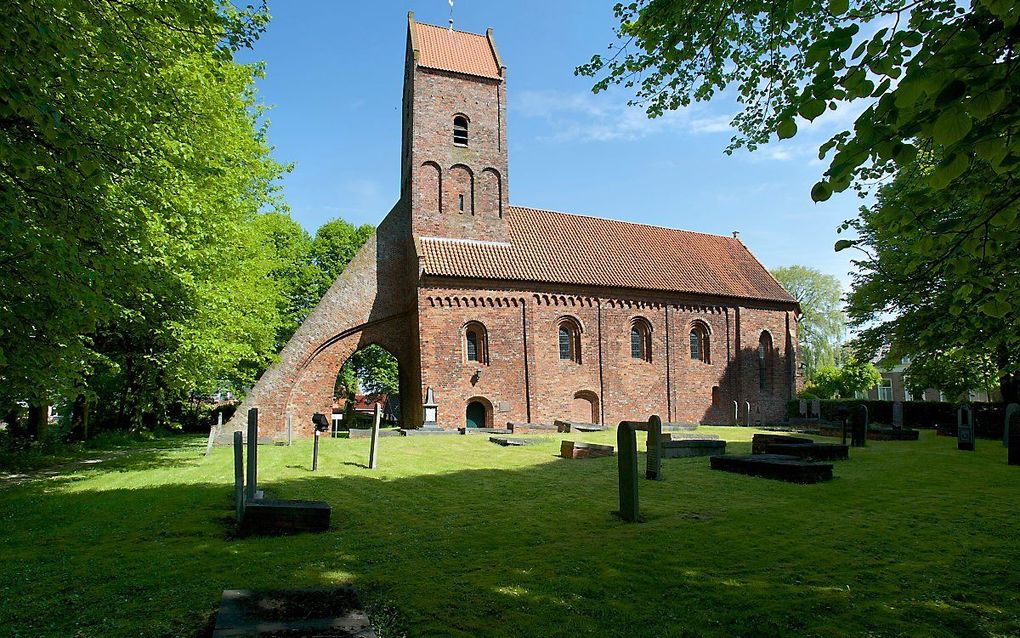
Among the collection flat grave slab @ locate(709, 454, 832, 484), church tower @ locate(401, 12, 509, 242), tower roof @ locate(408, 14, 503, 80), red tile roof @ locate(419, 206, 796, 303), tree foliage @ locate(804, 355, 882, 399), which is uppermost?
tower roof @ locate(408, 14, 503, 80)

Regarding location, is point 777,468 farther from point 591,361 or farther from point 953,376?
point 591,361

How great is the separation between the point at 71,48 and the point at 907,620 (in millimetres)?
9869

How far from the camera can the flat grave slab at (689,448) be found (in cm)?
1395

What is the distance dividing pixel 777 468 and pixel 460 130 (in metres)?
22.5

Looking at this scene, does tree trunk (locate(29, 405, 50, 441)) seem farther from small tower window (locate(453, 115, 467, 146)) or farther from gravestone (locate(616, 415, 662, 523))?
small tower window (locate(453, 115, 467, 146))

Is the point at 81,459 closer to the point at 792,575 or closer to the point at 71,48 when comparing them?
the point at 71,48

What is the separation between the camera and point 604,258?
3022 centimetres

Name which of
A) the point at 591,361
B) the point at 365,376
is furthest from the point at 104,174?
the point at 365,376

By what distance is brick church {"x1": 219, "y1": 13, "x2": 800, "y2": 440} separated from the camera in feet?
83.0

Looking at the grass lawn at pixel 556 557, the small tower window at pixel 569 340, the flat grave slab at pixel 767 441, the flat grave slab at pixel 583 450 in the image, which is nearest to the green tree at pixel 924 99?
the grass lawn at pixel 556 557

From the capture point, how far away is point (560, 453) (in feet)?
49.4

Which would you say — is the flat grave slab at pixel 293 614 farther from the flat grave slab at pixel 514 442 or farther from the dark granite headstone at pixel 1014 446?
the dark granite headstone at pixel 1014 446

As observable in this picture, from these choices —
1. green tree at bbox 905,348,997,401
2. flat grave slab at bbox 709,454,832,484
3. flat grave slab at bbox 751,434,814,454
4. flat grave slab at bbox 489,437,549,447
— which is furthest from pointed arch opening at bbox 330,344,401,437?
flat grave slab at bbox 709,454,832,484

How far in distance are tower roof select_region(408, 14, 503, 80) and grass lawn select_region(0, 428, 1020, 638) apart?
2311 centimetres
